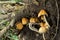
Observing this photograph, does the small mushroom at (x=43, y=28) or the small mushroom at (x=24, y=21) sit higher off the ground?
the small mushroom at (x=24, y=21)

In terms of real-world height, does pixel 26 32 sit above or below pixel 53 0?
below

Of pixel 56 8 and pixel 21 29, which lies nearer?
pixel 56 8

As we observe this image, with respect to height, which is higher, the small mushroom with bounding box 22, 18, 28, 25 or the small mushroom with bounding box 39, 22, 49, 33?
the small mushroom with bounding box 22, 18, 28, 25

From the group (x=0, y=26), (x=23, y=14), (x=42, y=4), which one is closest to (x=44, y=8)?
(x=42, y=4)

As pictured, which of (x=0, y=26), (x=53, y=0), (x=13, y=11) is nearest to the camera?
(x=53, y=0)

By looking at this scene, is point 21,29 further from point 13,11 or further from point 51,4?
point 51,4

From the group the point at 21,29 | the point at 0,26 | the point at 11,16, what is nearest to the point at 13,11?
the point at 11,16

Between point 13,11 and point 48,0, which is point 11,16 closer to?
point 13,11

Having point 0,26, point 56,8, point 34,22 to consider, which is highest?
point 56,8

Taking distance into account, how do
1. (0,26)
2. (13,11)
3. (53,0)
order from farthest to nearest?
1. (0,26)
2. (13,11)
3. (53,0)
